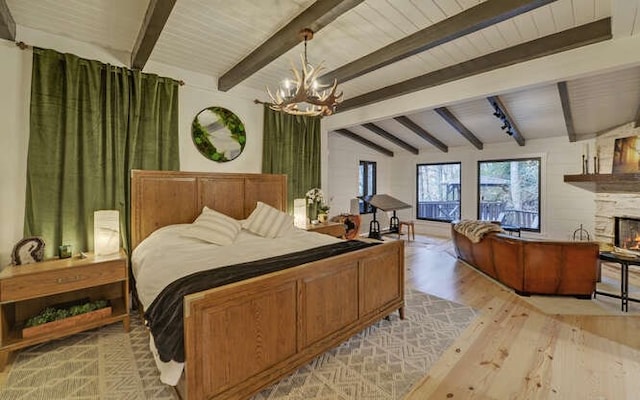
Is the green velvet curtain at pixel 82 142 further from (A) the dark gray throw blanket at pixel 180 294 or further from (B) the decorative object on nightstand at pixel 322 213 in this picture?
(B) the decorative object on nightstand at pixel 322 213

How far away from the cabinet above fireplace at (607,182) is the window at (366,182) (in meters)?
4.40

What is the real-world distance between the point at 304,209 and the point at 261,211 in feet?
3.85

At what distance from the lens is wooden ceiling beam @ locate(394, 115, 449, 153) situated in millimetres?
6082

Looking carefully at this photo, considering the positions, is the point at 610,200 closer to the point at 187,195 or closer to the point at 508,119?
the point at 508,119

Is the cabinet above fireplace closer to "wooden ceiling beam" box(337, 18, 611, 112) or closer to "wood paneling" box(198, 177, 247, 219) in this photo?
"wooden ceiling beam" box(337, 18, 611, 112)

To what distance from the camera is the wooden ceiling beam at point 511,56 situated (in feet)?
8.66

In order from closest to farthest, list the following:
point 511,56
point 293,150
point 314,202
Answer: point 511,56, point 293,150, point 314,202

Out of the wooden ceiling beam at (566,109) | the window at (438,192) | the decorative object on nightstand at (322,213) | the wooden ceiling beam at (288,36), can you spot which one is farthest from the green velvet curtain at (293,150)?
the window at (438,192)

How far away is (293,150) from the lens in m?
4.86

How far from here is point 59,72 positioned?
9.31 ft

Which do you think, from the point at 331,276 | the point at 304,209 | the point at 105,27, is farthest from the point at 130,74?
the point at 331,276

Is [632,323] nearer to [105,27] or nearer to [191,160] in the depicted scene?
[191,160]

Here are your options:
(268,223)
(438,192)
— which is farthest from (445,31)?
(438,192)

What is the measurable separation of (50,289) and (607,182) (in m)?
8.18
